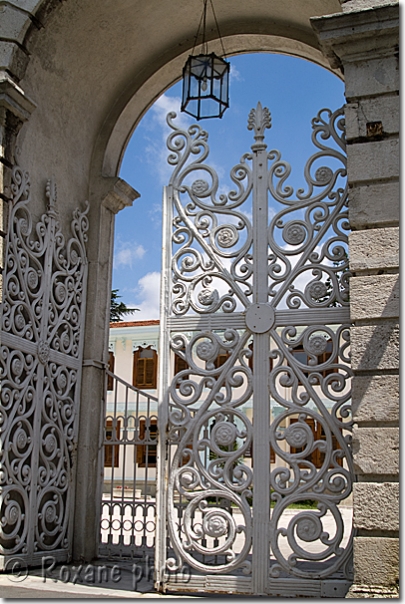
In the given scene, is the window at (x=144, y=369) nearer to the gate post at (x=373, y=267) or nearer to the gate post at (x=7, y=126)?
the gate post at (x=7, y=126)

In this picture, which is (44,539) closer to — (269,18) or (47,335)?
(47,335)

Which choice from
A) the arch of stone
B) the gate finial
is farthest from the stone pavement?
the gate finial

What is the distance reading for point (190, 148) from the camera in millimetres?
6465

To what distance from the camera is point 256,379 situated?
5.78 metres

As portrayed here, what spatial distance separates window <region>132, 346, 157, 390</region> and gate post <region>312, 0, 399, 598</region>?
19.6m

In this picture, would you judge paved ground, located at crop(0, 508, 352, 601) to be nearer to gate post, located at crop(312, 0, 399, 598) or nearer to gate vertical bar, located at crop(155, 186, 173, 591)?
gate vertical bar, located at crop(155, 186, 173, 591)

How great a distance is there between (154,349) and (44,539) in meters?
17.0

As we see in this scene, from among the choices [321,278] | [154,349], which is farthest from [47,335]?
[154,349]

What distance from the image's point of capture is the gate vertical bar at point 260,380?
553cm

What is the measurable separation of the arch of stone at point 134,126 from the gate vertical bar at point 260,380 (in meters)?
0.93

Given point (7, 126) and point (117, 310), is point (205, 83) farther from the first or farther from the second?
point (117, 310)

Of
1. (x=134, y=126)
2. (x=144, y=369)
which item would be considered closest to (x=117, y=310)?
(x=144, y=369)

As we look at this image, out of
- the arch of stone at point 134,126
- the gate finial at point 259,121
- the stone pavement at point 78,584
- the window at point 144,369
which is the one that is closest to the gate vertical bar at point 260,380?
the gate finial at point 259,121

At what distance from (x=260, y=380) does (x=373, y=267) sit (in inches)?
54.5
